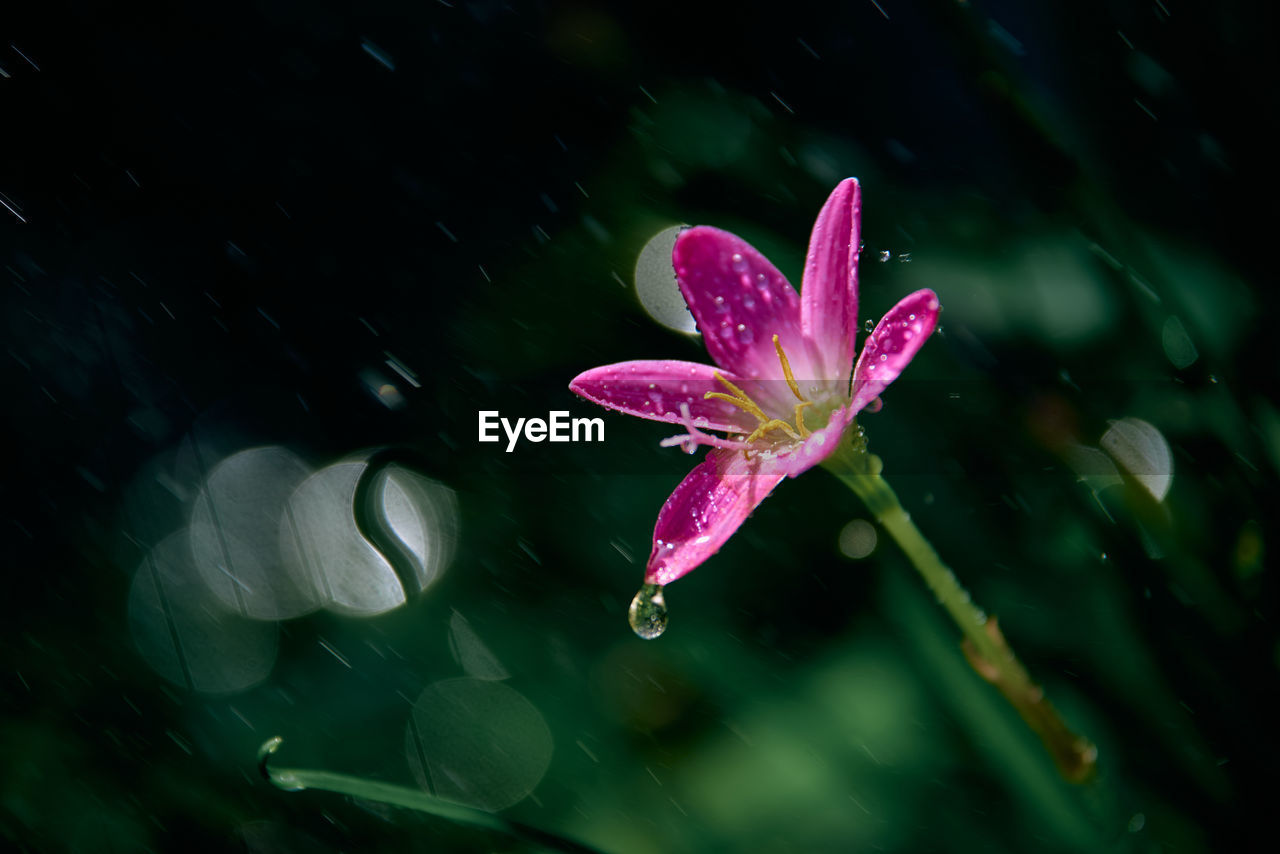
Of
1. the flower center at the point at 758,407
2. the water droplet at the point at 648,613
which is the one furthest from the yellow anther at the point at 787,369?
the water droplet at the point at 648,613

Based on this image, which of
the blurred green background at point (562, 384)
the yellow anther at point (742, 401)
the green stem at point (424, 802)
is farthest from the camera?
the blurred green background at point (562, 384)

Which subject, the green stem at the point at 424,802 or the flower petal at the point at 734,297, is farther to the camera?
the flower petal at the point at 734,297

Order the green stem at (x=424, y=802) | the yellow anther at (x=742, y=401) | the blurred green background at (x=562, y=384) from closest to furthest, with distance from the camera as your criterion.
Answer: the green stem at (x=424, y=802)
the yellow anther at (x=742, y=401)
the blurred green background at (x=562, y=384)

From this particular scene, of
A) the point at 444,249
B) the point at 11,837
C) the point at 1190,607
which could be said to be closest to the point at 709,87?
the point at 444,249

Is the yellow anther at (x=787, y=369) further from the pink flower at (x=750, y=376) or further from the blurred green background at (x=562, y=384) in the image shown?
the blurred green background at (x=562, y=384)

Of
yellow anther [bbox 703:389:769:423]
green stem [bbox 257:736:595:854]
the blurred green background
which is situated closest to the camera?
green stem [bbox 257:736:595:854]

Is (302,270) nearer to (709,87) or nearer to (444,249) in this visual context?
(444,249)

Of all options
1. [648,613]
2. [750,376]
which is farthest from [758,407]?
[648,613]

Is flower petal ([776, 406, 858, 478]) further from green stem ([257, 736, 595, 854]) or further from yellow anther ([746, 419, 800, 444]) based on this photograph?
green stem ([257, 736, 595, 854])

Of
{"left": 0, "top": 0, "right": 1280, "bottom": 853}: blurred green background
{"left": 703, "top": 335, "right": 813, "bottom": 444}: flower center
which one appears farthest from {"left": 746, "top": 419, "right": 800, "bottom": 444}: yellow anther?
{"left": 0, "top": 0, "right": 1280, "bottom": 853}: blurred green background
